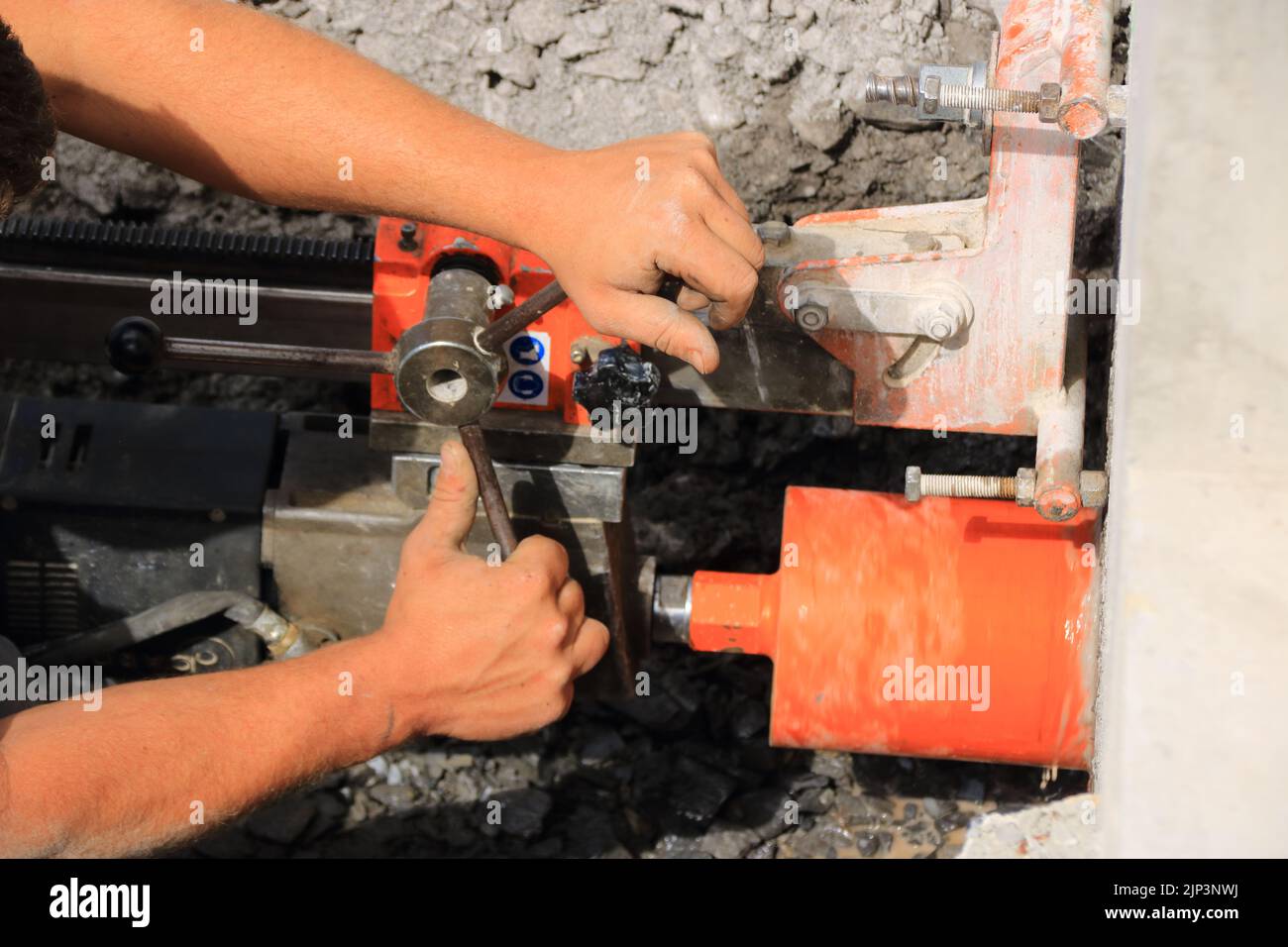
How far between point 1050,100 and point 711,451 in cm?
124

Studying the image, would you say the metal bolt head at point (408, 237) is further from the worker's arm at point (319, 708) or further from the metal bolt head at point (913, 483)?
the metal bolt head at point (913, 483)

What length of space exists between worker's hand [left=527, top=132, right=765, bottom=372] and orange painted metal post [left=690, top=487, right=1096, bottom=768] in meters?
0.43

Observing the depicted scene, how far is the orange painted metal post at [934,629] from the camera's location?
1.78m

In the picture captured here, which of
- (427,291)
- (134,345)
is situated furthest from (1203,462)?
(134,345)

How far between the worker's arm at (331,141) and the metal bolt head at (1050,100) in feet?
1.15

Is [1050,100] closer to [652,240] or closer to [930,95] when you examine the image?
[930,95]

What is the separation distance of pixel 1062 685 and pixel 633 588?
0.62 meters

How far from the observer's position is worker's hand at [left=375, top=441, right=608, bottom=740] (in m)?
1.71

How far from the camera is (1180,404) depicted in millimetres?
1273

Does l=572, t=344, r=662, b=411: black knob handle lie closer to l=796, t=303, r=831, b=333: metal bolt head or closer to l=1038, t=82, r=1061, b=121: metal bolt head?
l=796, t=303, r=831, b=333: metal bolt head

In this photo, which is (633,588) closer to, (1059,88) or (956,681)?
(956,681)

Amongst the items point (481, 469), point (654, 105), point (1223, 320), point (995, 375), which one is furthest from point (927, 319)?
point (654, 105)

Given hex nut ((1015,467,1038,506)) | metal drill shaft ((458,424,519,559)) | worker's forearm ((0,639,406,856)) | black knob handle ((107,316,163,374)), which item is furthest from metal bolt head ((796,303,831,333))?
black knob handle ((107,316,163,374))

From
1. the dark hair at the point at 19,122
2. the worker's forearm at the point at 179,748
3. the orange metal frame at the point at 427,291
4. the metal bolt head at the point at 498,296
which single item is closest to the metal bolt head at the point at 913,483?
the orange metal frame at the point at 427,291
